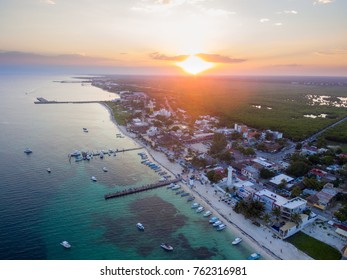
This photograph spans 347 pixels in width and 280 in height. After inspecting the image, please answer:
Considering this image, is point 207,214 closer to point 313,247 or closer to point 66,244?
point 313,247

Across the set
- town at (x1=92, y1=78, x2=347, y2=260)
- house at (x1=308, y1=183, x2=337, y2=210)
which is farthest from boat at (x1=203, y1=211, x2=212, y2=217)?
house at (x1=308, y1=183, x2=337, y2=210)

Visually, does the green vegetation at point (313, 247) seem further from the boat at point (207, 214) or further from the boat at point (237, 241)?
the boat at point (207, 214)

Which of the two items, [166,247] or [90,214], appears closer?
[166,247]

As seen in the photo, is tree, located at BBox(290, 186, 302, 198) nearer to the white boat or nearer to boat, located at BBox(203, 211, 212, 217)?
the white boat

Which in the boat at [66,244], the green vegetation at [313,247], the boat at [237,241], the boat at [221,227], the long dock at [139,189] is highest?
the long dock at [139,189]

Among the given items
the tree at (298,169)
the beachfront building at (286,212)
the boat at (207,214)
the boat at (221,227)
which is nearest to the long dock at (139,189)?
the boat at (207,214)

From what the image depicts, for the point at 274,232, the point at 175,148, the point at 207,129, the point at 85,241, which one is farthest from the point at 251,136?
the point at 85,241

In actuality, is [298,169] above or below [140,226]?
above

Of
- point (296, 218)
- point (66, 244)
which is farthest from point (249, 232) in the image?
point (66, 244)
